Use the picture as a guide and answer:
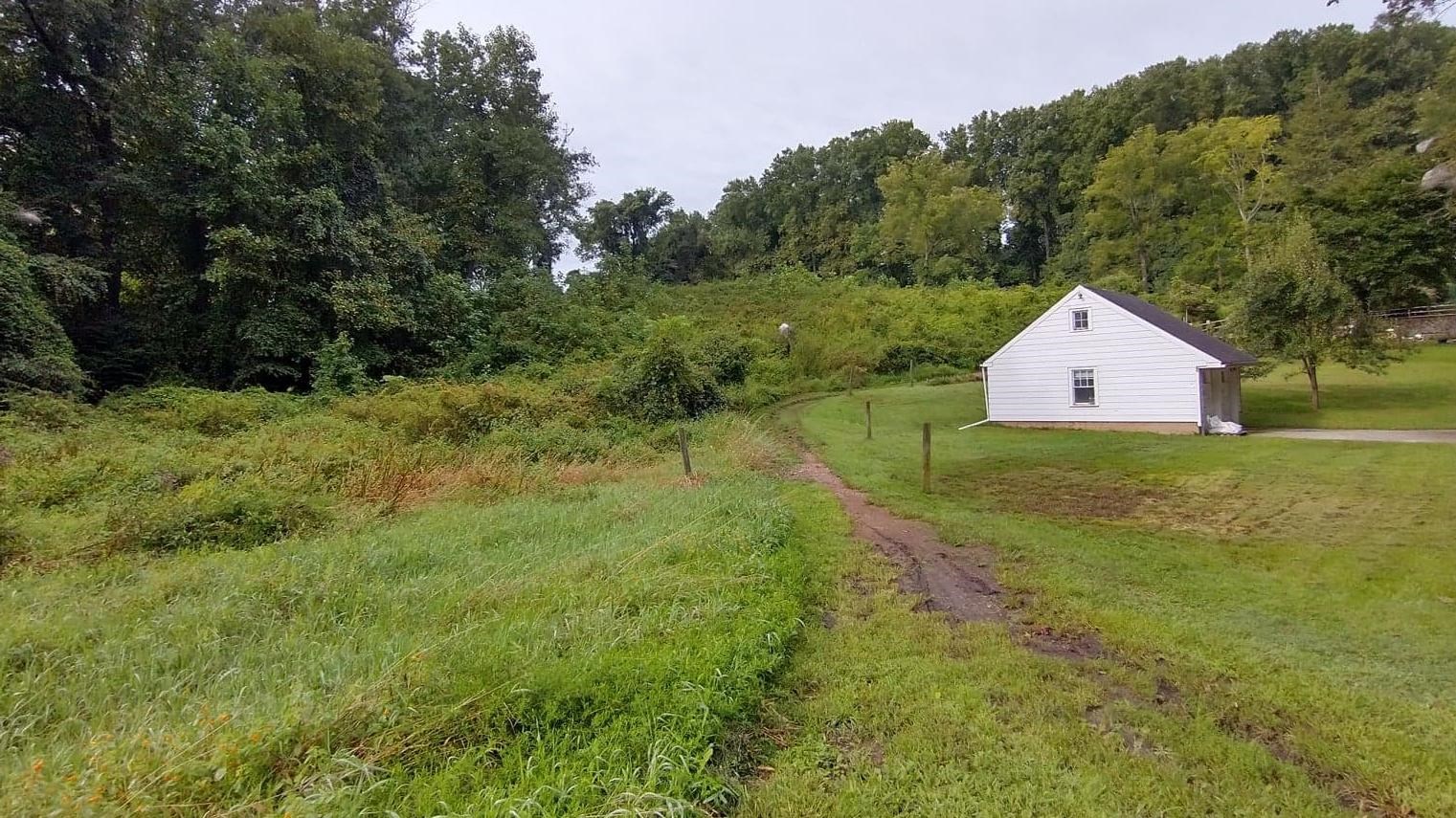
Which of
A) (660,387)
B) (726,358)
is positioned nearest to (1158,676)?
(660,387)

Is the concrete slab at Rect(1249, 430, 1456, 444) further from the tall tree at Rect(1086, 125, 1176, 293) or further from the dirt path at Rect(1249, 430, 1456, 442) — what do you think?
the tall tree at Rect(1086, 125, 1176, 293)

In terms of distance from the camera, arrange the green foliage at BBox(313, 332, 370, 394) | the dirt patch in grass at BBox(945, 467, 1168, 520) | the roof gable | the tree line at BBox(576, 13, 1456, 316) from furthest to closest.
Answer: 1. the tree line at BBox(576, 13, 1456, 316)
2. the green foliage at BBox(313, 332, 370, 394)
3. the roof gable
4. the dirt patch in grass at BBox(945, 467, 1168, 520)

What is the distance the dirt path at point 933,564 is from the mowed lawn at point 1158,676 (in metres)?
0.24

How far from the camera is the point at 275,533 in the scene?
5.96m

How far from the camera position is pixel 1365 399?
57.1 ft

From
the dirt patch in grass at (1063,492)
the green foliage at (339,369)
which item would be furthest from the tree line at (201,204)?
the dirt patch in grass at (1063,492)

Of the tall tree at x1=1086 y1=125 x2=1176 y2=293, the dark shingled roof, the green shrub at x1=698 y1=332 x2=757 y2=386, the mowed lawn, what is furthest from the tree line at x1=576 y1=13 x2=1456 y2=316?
the mowed lawn

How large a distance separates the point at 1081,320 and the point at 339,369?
2167cm

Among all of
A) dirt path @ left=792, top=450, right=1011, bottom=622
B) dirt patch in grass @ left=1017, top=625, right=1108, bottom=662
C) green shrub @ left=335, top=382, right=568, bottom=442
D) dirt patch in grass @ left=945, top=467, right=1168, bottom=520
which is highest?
green shrub @ left=335, top=382, right=568, bottom=442

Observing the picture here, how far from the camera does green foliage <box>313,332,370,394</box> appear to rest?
53.0 ft

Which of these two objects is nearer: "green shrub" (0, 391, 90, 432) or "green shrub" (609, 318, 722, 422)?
"green shrub" (0, 391, 90, 432)

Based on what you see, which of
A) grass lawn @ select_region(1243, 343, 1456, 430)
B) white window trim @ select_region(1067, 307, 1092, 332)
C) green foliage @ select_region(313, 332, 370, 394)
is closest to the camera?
grass lawn @ select_region(1243, 343, 1456, 430)

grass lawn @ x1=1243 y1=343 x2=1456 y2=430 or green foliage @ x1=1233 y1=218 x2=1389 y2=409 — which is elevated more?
green foliage @ x1=1233 y1=218 x2=1389 y2=409

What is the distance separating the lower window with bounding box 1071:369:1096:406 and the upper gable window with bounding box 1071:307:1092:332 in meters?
1.28
